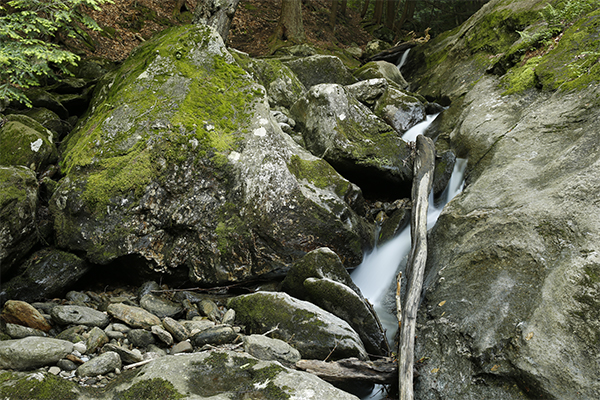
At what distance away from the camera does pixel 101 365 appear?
3.18 m

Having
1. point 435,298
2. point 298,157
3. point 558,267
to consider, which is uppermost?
point 298,157

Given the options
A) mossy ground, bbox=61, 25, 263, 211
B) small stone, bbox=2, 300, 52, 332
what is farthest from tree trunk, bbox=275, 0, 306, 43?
small stone, bbox=2, 300, 52, 332

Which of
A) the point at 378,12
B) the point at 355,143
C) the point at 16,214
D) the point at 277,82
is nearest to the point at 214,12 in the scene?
the point at 277,82

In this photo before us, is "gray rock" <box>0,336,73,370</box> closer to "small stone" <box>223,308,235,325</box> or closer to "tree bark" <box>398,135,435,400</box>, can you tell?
"small stone" <box>223,308,235,325</box>

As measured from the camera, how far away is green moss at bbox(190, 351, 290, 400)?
2912mm

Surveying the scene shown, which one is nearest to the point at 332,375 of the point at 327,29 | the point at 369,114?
the point at 369,114

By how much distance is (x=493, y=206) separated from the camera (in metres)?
5.05

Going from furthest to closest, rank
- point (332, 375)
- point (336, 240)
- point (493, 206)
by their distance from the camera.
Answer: point (336, 240), point (493, 206), point (332, 375)

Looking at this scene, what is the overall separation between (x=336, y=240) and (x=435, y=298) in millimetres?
1875

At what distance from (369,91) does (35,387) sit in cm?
973

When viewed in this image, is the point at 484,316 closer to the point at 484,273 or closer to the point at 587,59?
the point at 484,273

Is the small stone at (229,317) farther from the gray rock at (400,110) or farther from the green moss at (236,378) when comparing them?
the gray rock at (400,110)

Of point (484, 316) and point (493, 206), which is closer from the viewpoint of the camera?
point (484, 316)

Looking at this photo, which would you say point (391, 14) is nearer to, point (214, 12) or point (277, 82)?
point (277, 82)
